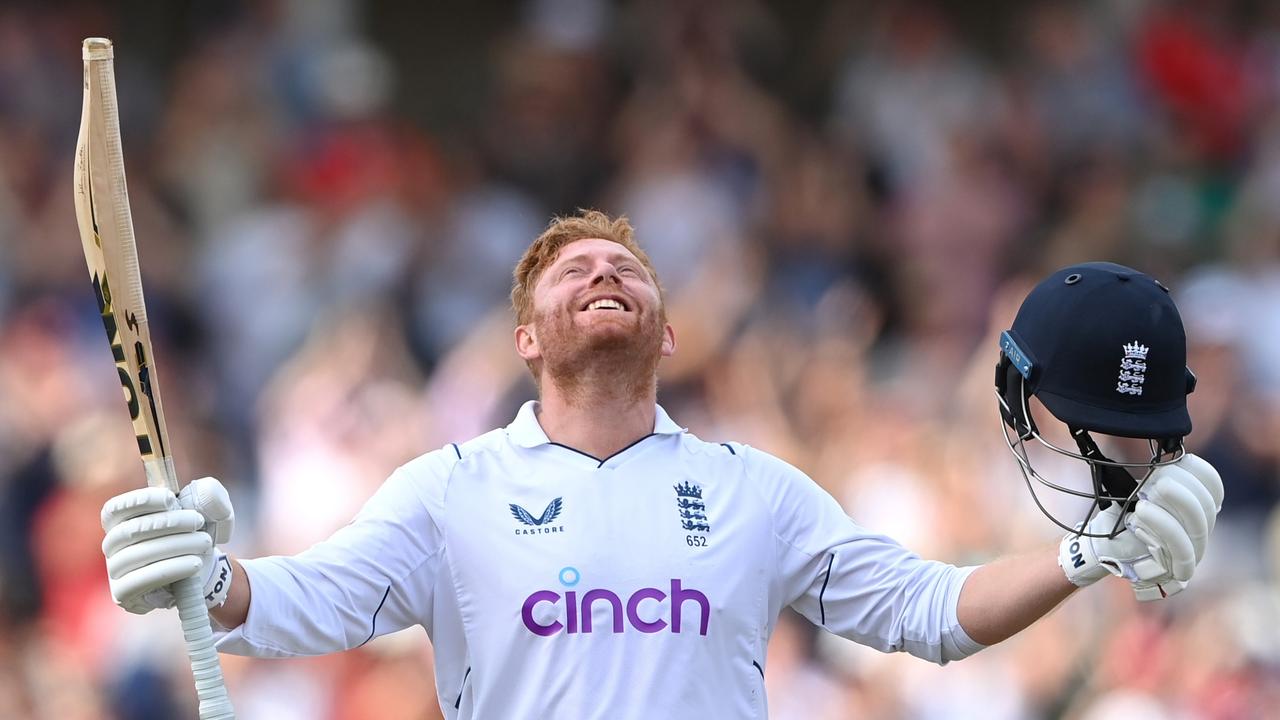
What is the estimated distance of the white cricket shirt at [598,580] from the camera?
4090 mm

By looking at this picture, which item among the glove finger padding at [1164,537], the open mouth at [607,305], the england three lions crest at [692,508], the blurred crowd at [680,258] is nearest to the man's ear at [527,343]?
the open mouth at [607,305]

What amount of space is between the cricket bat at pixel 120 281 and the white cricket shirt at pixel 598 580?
6.5 inches

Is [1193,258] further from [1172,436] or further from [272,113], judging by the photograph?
[1172,436]

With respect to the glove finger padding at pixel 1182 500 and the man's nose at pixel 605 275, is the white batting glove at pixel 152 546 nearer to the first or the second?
the man's nose at pixel 605 275

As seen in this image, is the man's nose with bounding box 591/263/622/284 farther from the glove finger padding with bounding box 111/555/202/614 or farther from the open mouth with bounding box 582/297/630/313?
the glove finger padding with bounding box 111/555/202/614

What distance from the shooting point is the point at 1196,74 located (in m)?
10.8

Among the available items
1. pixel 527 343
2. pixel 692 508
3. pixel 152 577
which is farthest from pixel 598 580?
pixel 152 577

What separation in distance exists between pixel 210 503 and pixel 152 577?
25 centimetres

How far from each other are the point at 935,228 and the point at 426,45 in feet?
11.8

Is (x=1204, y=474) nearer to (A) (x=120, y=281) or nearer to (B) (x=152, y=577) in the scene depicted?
(B) (x=152, y=577)

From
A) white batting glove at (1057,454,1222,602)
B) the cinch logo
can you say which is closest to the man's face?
the cinch logo

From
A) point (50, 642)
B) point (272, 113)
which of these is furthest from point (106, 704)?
point (272, 113)

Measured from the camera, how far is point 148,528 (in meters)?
3.71

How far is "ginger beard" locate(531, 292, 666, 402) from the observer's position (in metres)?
4.44
